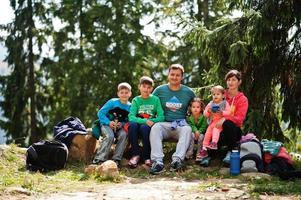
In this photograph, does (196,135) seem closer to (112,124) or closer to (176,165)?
(176,165)

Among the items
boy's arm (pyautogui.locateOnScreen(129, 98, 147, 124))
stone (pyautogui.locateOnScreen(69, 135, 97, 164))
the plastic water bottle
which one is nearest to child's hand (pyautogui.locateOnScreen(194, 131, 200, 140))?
boy's arm (pyautogui.locateOnScreen(129, 98, 147, 124))

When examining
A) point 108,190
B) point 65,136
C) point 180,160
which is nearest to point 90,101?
point 65,136

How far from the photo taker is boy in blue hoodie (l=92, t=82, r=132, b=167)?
294 inches

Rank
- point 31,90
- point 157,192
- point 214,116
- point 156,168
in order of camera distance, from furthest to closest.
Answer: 1. point 31,90
2. point 214,116
3. point 156,168
4. point 157,192

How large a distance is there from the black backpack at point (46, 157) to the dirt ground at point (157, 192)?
5.25 feet

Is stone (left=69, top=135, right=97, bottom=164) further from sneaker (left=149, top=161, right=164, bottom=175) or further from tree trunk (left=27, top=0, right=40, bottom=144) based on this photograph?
tree trunk (left=27, top=0, right=40, bottom=144)

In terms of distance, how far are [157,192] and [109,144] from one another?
2.30 m

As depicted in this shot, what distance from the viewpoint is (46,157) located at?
7211 millimetres

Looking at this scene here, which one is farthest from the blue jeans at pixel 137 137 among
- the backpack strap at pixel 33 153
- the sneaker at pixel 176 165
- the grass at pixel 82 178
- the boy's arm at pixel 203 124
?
the backpack strap at pixel 33 153

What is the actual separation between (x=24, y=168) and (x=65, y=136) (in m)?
1.12

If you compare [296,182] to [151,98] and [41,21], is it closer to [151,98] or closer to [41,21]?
[151,98]

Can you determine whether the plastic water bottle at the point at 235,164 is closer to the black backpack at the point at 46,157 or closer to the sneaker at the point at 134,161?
the sneaker at the point at 134,161

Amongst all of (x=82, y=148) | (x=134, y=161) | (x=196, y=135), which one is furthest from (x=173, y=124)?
(x=82, y=148)

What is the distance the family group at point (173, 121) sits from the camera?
23.3ft
